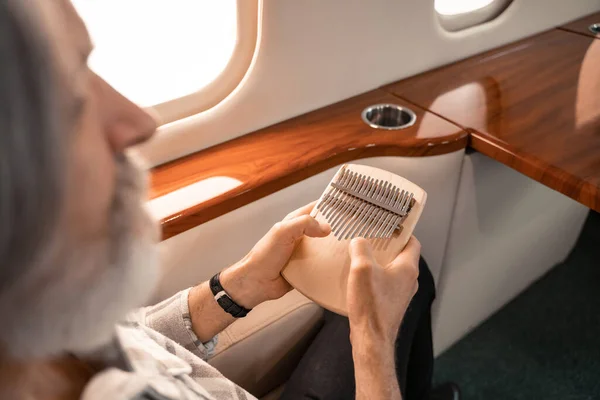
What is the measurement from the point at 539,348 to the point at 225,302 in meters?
1.03

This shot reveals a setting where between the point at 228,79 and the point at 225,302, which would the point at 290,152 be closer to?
the point at 228,79

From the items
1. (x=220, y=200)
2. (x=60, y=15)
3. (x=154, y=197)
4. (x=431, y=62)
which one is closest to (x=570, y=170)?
(x=431, y=62)

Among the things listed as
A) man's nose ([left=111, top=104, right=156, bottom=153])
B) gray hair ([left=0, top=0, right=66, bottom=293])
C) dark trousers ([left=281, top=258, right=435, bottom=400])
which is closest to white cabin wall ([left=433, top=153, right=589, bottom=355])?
dark trousers ([left=281, top=258, right=435, bottom=400])

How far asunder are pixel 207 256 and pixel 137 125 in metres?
0.46

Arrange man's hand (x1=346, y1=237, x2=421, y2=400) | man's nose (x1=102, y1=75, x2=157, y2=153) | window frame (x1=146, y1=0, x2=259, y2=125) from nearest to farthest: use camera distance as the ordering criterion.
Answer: man's nose (x1=102, y1=75, x2=157, y2=153) < man's hand (x1=346, y1=237, x2=421, y2=400) < window frame (x1=146, y1=0, x2=259, y2=125)

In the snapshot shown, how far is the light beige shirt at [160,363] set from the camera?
0.45 meters

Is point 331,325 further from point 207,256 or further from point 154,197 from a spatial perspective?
point 154,197

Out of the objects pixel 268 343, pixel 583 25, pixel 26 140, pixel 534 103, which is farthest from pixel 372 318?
pixel 583 25

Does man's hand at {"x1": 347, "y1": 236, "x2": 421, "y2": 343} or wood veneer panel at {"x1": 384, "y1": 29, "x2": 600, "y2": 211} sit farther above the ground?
wood veneer panel at {"x1": 384, "y1": 29, "x2": 600, "y2": 211}

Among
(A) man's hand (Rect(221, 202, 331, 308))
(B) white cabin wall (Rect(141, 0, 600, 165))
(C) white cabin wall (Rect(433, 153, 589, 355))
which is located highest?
(B) white cabin wall (Rect(141, 0, 600, 165))

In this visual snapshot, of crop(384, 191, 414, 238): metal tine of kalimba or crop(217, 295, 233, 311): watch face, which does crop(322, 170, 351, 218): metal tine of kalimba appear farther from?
crop(217, 295, 233, 311): watch face

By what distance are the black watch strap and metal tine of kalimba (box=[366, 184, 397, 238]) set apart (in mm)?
220

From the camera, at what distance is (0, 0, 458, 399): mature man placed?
30cm

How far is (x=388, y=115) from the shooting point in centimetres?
110
